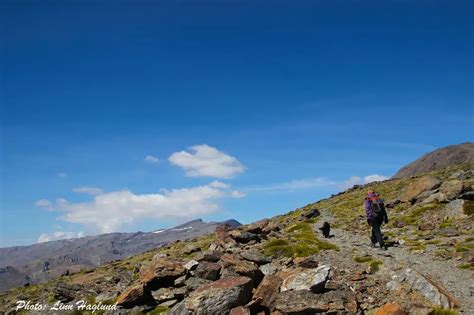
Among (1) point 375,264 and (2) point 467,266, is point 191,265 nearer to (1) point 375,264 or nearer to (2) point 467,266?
(1) point 375,264

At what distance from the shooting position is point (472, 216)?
136ft

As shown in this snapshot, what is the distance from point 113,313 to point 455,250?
2565 cm

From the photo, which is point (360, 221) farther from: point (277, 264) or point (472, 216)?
point (277, 264)

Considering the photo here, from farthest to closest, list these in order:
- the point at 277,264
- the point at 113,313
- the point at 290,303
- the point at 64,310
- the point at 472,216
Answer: the point at 472,216 < the point at 64,310 < the point at 277,264 < the point at 113,313 < the point at 290,303

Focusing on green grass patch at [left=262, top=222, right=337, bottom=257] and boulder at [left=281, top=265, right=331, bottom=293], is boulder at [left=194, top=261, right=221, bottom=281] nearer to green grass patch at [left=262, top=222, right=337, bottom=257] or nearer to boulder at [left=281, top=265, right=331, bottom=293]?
boulder at [left=281, top=265, right=331, bottom=293]

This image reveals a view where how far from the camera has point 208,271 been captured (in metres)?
26.2

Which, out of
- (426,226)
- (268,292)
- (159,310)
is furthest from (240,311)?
(426,226)

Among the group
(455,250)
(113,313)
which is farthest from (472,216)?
(113,313)

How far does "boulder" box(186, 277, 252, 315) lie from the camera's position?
20516 mm

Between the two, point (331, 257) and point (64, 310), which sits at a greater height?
point (331, 257)

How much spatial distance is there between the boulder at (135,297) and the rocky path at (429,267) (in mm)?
15921

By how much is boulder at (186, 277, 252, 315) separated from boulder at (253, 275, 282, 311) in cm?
60

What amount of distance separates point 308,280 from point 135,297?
40.5 ft

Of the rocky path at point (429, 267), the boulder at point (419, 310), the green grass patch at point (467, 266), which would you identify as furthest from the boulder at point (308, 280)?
the green grass patch at point (467, 266)
